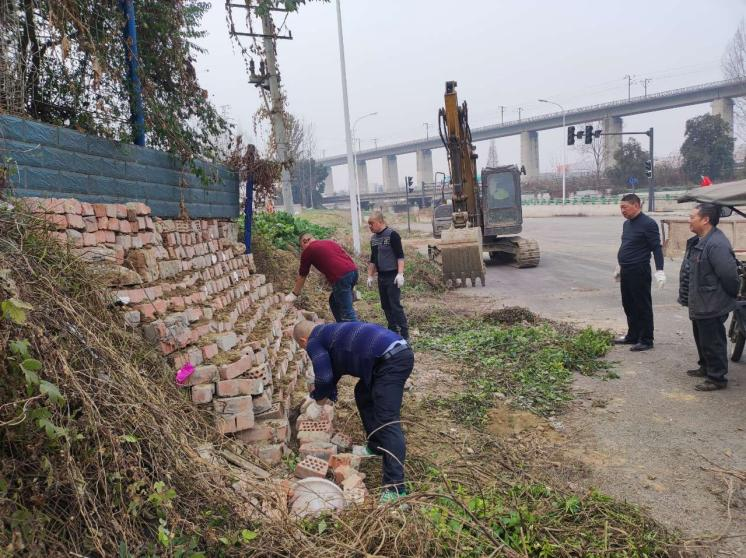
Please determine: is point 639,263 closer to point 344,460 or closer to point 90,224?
point 344,460

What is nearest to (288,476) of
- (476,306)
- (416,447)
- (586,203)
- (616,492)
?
A: (416,447)

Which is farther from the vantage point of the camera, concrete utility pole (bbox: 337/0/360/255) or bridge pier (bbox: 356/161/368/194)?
bridge pier (bbox: 356/161/368/194)

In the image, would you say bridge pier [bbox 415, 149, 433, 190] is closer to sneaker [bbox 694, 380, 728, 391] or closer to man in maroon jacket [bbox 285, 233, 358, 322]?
man in maroon jacket [bbox 285, 233, 358, 322]

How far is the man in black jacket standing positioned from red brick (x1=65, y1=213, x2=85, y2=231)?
17.4 feet

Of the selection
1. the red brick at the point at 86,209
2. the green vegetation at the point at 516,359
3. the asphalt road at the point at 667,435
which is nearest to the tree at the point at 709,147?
the asphalt road at the point at 667,435

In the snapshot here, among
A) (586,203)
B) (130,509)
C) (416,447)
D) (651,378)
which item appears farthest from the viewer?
(586,203)

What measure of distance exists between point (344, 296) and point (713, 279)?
3.84 meters

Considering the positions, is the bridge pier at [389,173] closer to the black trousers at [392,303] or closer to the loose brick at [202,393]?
the black trousers at [392,303]

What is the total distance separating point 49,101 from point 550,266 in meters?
13.5

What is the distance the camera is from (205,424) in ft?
11.8

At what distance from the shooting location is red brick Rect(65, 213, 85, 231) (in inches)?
154

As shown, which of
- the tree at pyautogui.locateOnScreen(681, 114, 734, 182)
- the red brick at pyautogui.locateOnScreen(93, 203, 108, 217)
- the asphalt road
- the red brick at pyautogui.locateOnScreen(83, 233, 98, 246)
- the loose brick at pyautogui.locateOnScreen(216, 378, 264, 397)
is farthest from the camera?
the tree at pyautogui.locateOnScreen(681, 114, 734, 182)

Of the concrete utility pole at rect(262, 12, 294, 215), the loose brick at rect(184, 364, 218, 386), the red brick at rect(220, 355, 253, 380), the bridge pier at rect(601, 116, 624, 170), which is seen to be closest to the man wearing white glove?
the red brick at rect(220, 355, 253, 380)

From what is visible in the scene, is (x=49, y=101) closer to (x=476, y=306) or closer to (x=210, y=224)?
(x=210, y=224)
